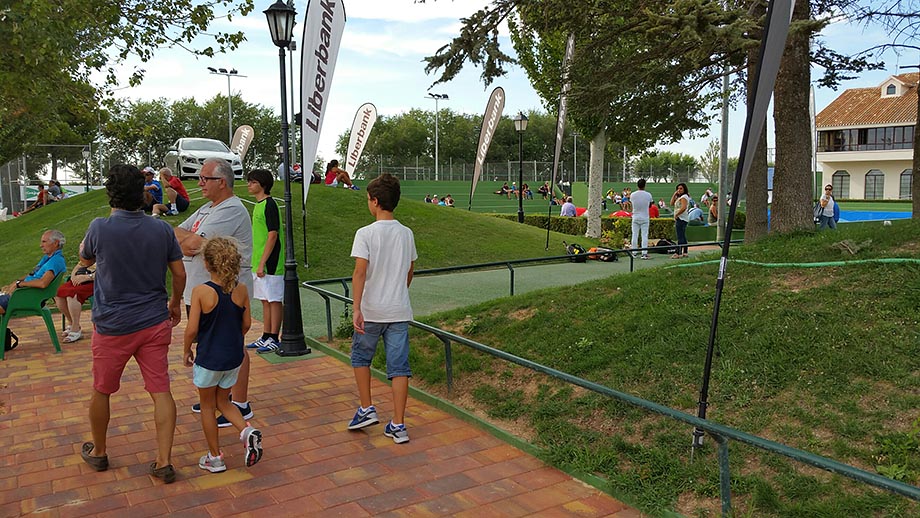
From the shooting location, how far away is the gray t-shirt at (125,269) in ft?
12.9

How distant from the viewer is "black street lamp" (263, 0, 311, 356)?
7008 millimetres

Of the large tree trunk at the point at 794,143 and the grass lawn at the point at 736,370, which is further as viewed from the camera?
the large tree trunk at the point at 794,143

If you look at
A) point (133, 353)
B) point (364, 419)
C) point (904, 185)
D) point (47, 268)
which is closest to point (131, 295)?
point (133, 353)

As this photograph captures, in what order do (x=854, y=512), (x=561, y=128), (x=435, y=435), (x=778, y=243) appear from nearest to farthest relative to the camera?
1. (x=854, y=512)
2. (x=435, y=435)
3. (x=778, y=243)
4. (x=561, y=128)

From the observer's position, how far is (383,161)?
2365 inches

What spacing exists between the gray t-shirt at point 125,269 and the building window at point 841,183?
7012cm

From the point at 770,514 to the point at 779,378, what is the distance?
130 centimetres

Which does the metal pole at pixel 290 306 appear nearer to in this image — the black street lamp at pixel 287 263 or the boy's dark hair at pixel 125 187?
the black street lamp at pixel 287 263

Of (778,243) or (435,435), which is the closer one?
(435,435)

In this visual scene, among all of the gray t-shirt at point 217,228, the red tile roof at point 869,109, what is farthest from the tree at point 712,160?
the gray t-shirt at point 217,228

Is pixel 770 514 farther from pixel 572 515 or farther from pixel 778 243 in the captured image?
pixel 778 243

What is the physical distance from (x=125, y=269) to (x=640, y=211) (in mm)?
→ 12498

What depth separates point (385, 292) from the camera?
463 cm

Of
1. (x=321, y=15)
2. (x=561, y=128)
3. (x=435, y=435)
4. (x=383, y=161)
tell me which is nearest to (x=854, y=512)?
(x=435, y=435)
